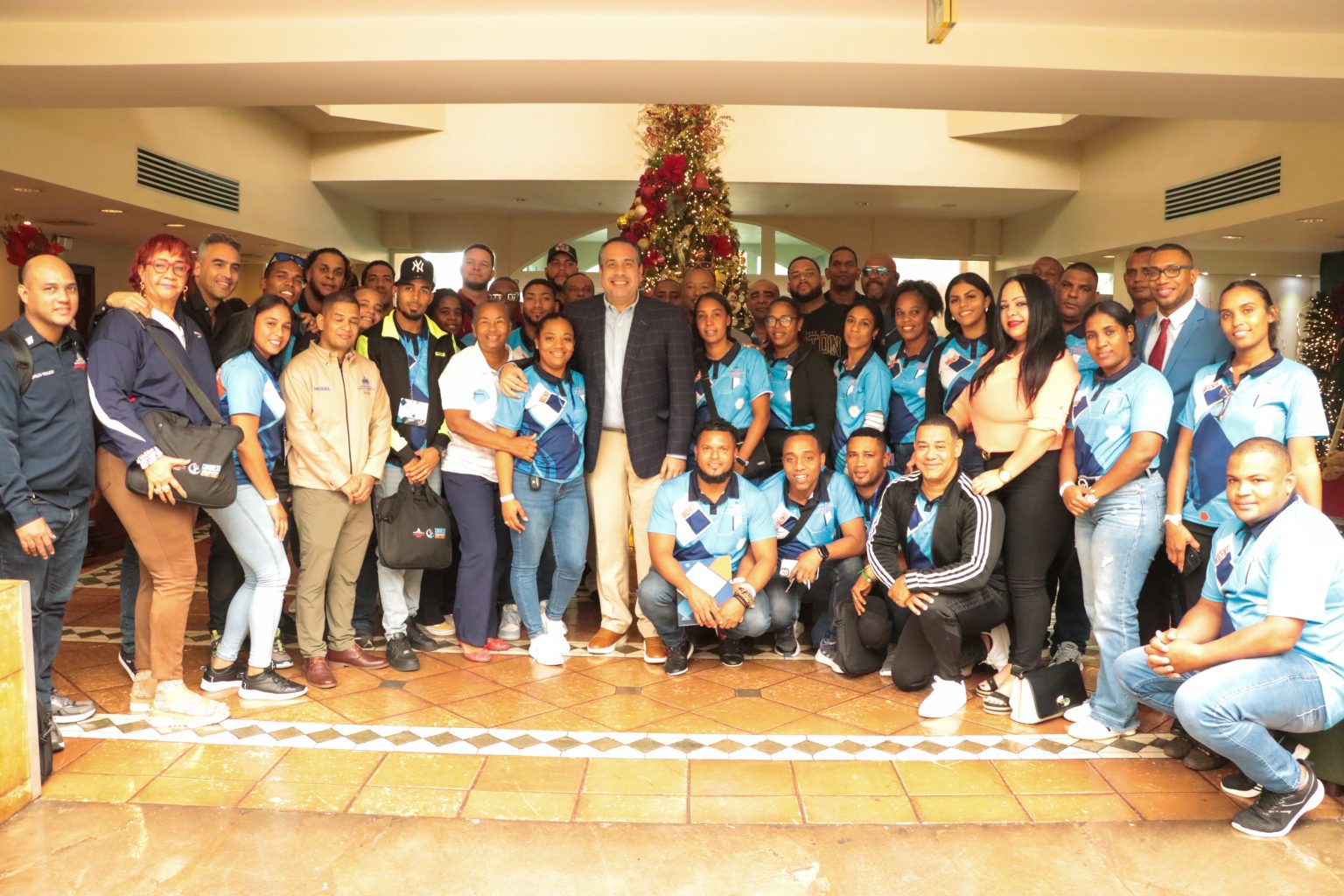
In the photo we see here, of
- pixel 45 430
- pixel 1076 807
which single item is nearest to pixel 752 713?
pixel 1076 807

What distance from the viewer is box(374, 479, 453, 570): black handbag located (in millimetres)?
4141

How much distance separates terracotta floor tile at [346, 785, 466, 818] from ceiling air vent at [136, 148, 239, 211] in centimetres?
649

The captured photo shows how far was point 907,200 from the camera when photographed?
11773mm

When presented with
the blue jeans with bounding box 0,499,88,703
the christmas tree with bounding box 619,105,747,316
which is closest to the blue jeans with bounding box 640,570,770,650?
the blue jeans with bounding box 0,499,88,703

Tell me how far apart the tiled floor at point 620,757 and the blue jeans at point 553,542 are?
0.31 m

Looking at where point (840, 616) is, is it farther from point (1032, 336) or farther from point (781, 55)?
point (781, 55)

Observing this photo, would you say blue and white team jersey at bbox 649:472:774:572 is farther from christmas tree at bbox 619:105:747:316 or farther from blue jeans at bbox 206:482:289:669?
christmas tree at bbox 619:105:747:316

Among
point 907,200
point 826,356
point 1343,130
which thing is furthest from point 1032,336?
point 907,200

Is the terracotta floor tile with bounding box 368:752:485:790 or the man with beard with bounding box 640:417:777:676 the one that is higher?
the man with beard with bounding box 640:417:777:676

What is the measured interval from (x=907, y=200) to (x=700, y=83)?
7.74 metres

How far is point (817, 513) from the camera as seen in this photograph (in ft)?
14.4

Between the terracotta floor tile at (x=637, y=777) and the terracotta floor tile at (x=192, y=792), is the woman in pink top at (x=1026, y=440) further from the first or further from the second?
the terracotta floor tile at (x=192, y=792)

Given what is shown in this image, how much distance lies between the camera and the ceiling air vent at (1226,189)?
26.0 ft

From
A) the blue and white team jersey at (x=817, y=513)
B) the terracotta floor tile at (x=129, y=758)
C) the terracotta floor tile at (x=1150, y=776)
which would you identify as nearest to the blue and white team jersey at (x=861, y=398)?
the blue and white team jersey at (x=817, y=513)
